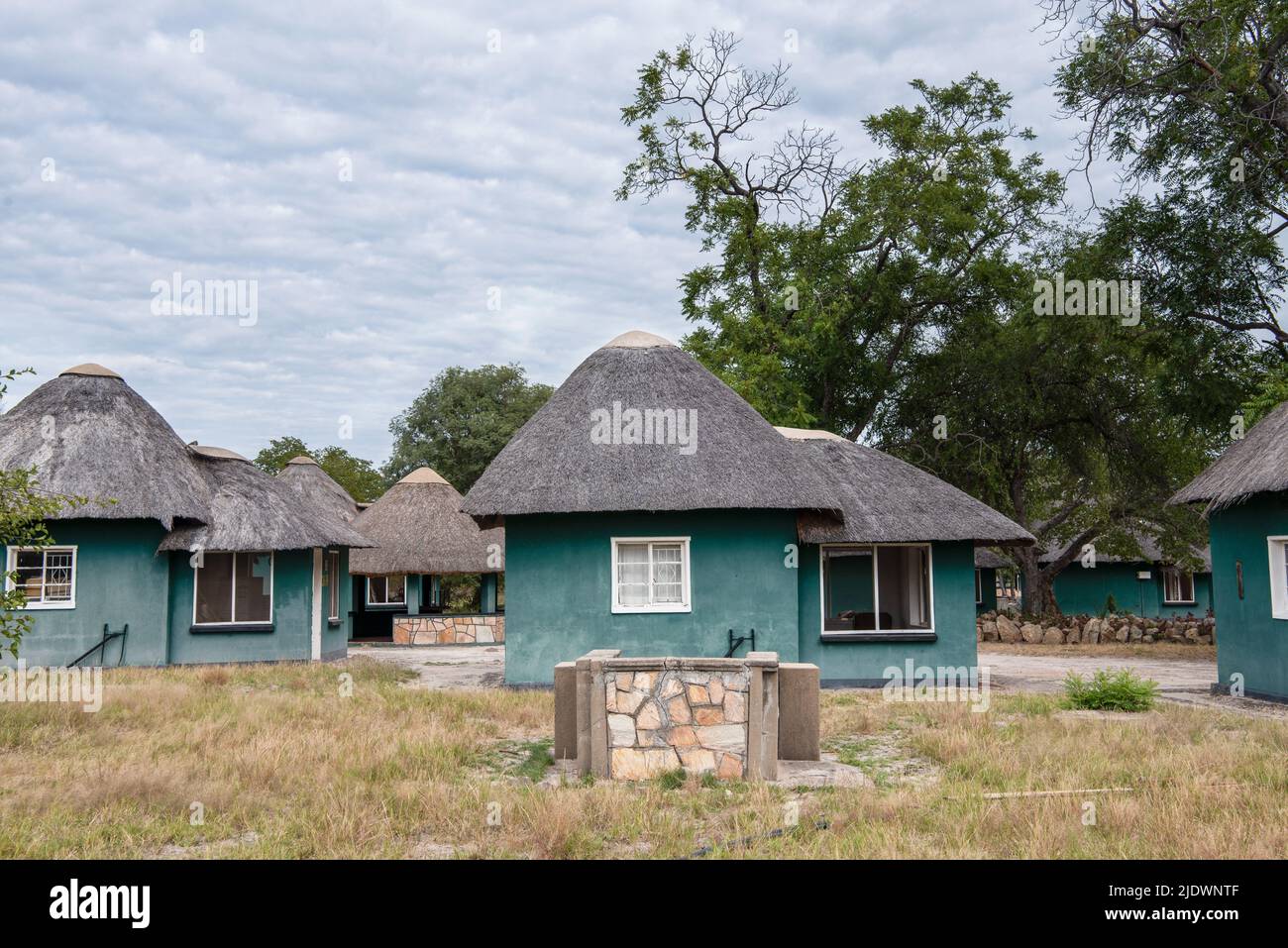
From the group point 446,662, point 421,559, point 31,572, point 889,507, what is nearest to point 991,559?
point 889,507

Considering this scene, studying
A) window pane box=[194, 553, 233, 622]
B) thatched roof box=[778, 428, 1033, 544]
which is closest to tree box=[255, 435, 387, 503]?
window pane box=[194, 553, 233, 622]

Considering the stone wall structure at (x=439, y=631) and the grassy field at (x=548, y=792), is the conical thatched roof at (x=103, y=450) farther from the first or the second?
the stone wall structure at (x=439, y=631)

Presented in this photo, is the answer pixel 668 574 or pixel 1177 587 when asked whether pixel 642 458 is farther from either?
pixel 1177 587

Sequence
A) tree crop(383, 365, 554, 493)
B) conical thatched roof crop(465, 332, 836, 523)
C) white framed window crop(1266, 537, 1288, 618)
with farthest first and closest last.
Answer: tree crop(383, 365, 554, 493)
conical thatched roof crop(465, 332, 836, 523)
white framed window crop(1266, 537, 1288, 618)

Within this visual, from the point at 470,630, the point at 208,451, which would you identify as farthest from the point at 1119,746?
the point at 470,630

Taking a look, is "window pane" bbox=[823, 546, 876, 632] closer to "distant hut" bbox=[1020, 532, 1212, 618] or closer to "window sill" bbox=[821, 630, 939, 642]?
"window sill" bbox=[821, 630, 939, 642]

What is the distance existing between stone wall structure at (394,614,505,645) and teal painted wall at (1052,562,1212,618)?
19956 mm

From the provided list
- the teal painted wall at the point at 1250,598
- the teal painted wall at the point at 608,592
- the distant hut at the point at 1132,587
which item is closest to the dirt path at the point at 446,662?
the teal painted wall at the point at 608,592

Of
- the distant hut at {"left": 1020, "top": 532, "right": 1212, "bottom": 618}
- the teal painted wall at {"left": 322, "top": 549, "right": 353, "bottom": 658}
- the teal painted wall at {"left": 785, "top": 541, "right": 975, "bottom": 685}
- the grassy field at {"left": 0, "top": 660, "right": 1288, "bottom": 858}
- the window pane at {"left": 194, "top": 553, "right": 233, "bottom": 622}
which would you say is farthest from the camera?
the distant hut at {"left": 1020, "top": 532, "right": 1212, "bottom": 618}

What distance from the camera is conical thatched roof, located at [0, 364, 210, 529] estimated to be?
17438mm

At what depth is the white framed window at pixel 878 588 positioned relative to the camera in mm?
16141

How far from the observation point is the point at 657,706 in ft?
27.9

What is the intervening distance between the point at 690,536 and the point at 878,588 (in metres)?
5.71

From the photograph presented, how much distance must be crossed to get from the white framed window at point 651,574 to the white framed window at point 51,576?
9.65 metres
